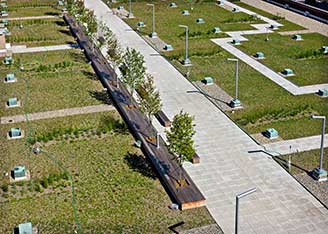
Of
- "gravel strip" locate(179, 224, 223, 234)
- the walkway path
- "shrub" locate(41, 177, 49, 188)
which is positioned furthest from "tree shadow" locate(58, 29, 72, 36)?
"gravel strip" locate(179, 224, 223, 234)

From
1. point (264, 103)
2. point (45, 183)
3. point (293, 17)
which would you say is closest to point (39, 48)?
point (264, 103)

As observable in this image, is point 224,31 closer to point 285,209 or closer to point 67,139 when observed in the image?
point 67,139

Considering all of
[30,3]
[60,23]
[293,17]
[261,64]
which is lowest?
[261,64]

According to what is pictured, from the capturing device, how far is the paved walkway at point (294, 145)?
1126 inches

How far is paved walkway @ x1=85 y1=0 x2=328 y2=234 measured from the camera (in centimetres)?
2266

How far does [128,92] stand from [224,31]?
19.6m

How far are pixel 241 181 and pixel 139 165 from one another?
17.6 feet

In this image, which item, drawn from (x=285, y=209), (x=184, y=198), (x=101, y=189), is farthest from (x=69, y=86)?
(x=285, y=209)

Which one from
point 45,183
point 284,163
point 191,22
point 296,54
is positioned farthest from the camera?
point 191,22

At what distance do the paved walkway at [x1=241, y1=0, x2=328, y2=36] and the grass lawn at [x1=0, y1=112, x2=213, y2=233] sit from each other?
3071cm

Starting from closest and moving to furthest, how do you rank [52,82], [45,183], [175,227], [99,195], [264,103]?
[175,227] < [99,195] < [45,183] < [264,103] < [52,82]

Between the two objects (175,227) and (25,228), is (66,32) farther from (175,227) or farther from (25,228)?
(175,227)

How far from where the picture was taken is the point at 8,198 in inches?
966

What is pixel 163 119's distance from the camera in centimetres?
3206
